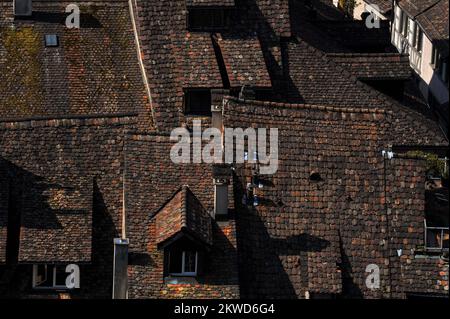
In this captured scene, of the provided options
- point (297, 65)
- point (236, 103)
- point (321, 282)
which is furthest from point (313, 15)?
point (321, 282)

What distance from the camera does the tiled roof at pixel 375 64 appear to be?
272ft

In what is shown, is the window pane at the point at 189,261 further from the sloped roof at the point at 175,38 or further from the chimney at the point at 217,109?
the sloped roof at the point at 175,38

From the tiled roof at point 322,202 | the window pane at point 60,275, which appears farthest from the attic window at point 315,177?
the window pane at point 60,275

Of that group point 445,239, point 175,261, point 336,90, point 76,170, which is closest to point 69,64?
point 336,90

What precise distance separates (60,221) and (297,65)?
17.2 m

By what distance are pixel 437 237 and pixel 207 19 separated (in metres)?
17.3

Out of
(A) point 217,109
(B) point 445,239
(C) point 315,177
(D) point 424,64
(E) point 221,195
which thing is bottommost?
(B) point 445,239

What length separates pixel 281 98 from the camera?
3130 inches

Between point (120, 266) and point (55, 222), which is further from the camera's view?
point (55, 222)

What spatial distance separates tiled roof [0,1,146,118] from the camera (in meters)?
80.3

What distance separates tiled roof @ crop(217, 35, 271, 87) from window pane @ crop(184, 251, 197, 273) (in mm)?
14365

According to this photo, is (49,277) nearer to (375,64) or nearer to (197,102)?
(197,102)

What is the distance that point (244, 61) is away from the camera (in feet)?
259

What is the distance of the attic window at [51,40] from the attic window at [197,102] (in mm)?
8175
